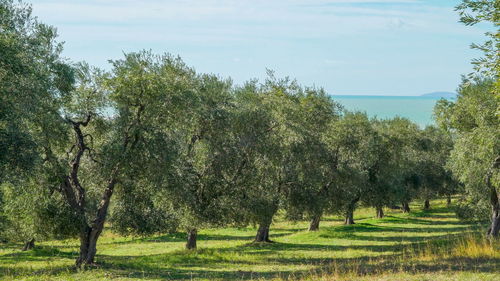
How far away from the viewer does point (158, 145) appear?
1109 inches

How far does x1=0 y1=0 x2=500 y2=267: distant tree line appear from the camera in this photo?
24047 millimetres

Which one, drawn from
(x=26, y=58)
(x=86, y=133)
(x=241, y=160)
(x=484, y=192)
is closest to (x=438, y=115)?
(x=484, y=192)

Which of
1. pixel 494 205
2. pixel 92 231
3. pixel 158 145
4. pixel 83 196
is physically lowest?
pixel 92 231

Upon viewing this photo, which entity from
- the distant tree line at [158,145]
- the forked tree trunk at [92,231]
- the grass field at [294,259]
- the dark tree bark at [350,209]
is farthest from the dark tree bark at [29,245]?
the dark tree bark at [350,209]

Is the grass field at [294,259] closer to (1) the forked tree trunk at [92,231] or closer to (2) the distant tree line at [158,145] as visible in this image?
(1) the forked tree trunk at [92,231]

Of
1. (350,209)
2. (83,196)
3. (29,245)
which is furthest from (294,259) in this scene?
(29,245)

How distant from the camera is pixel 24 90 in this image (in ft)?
71.2

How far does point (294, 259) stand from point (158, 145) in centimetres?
1331

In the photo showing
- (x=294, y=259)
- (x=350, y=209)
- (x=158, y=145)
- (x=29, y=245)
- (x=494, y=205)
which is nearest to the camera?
(x=158, y=145)

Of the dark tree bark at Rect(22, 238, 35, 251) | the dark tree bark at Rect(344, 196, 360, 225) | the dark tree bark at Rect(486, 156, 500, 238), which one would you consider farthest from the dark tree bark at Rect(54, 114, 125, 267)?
the dark tree bark at Rect(344, 196, 360, 225)

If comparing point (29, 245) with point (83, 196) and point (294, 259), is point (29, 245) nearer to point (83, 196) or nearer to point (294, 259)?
point (83, 196)

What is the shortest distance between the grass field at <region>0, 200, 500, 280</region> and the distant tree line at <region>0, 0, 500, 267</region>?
2441 millimetres

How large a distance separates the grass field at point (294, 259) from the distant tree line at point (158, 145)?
8.01ft

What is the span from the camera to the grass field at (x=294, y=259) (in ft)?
74.4
